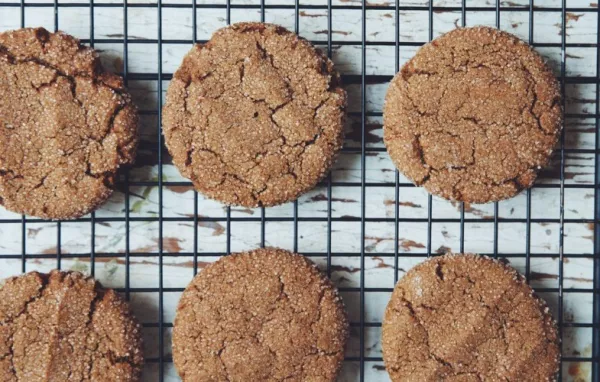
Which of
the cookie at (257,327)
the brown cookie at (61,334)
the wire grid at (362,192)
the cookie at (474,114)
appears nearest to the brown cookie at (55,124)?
the wire grid at (362,192)

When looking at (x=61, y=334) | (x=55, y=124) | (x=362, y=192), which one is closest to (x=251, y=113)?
(x=362, y=192)

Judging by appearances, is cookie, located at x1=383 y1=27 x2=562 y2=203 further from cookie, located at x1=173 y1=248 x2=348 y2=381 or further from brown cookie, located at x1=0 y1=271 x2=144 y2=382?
brown cookie, located at x1=0 y1=271 x2=144 y2=382

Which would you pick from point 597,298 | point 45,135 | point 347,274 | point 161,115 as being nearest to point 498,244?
point 597,298

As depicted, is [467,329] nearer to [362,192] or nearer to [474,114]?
[362,192]

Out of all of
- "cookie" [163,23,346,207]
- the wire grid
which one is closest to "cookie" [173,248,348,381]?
the wire grid

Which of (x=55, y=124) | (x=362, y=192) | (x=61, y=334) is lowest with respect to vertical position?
(x=61, y=334)

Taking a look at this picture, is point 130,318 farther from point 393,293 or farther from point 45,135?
point 393,293
